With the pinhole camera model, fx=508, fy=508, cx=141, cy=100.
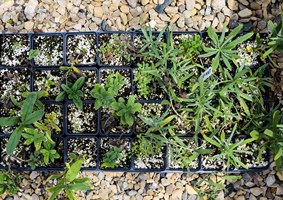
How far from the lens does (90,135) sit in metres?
2.10

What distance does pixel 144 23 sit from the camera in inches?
89.4

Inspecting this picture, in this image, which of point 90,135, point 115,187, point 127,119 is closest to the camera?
point 127,119

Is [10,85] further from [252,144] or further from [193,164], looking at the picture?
[252,144]

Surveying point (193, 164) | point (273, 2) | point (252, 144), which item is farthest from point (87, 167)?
point (273, 2)

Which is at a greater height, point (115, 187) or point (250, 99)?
point (250, 99)

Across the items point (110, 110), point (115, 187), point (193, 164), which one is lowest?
point (115, 187)

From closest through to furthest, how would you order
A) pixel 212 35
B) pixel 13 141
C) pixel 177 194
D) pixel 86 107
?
pixel 13 141, pixel 212 35, pixel 86 107, pixel 177 194

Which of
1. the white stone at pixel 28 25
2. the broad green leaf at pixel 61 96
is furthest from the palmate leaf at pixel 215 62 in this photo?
the white stone at pixel 28 25

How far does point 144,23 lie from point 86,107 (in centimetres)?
47

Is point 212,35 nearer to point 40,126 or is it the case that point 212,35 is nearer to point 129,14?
point 129,14

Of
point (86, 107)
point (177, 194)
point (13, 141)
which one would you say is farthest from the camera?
point (177, 194)

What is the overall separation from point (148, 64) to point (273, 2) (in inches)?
25.9

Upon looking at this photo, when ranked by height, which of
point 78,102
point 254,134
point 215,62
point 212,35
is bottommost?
point 254,134

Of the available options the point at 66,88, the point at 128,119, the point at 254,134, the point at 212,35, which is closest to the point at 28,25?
the point at 66,88
